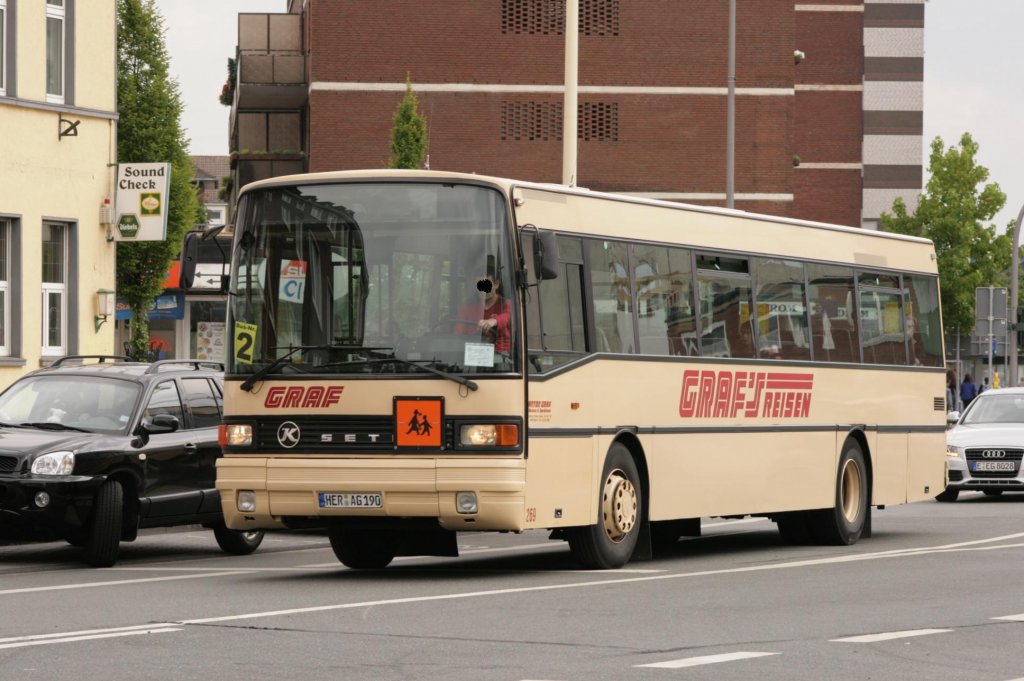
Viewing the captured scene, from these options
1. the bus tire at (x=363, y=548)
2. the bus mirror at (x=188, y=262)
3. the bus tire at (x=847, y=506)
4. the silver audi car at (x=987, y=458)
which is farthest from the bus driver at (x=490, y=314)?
the silver audi car at (x=987, y=458)

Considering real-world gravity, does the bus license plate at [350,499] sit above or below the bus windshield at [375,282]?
below

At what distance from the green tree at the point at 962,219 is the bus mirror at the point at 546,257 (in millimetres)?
67305

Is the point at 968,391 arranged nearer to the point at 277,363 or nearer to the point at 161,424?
the point at 161,424

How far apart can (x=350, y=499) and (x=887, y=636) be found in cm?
466

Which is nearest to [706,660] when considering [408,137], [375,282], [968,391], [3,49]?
[375,282]

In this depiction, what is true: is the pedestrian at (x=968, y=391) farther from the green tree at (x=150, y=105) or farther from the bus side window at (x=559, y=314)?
the bus side window at (x=559, y=314)

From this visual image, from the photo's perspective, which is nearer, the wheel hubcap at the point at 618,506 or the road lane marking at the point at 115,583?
the road lane marking at the point at 115,583

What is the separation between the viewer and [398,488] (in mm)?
13758

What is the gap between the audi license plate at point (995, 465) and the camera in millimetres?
27125

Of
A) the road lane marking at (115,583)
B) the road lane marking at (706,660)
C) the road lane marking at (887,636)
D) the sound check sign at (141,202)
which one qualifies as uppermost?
the sound check sign at (141,202)

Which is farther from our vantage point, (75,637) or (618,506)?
(618,506)

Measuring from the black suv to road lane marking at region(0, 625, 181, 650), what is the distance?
538 cm

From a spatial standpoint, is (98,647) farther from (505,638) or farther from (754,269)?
Result: (754,269)

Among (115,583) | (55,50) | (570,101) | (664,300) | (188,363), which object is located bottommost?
(115,583)
